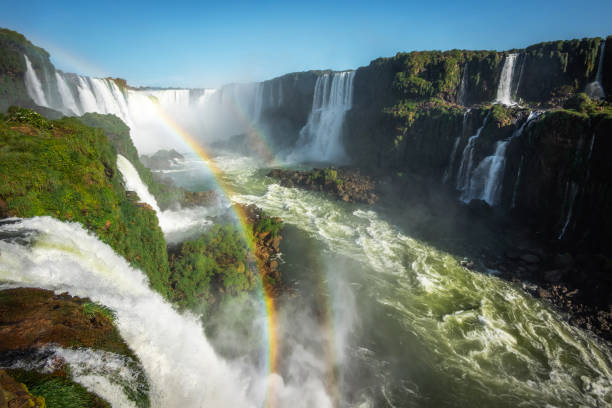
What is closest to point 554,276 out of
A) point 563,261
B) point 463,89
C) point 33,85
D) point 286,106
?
point 563,261

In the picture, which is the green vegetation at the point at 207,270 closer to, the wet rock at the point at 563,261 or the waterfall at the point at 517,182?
the wet rock at the point at 563,261

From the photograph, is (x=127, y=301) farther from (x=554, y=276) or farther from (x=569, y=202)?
(x=569, y=202)

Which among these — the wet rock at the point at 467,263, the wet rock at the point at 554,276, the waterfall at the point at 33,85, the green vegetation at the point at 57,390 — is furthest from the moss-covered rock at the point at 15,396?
the waterfall at the point at 33,85

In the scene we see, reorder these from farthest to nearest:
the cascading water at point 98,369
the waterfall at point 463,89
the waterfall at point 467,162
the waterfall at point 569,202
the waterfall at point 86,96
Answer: the waterfall at point 463,89 → the waterfall at point 86,96 → the waterfall at point 467,162 → the waterfall at point 569,202 → the cascading water at point 98,369

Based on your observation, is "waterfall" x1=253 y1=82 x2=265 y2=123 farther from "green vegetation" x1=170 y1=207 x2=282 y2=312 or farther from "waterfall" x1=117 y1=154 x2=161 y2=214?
"green vegetation" x1=170 y1=207 x2=282 y2=312

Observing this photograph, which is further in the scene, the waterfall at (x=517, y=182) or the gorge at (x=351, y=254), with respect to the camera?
the waterfall at (x=517, y=182)

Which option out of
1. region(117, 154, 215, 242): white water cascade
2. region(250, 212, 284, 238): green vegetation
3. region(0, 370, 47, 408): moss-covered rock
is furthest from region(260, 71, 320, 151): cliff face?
region(0, 370, 47, 408): moss-covered rock

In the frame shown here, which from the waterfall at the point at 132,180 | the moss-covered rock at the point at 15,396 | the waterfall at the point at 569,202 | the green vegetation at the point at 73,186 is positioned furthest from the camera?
the waterfall at the point at 569,202
